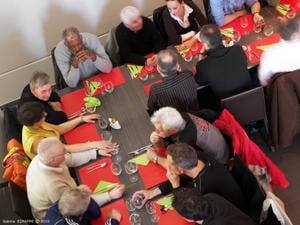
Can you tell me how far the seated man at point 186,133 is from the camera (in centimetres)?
299

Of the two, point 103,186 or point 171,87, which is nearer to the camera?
point 103,186

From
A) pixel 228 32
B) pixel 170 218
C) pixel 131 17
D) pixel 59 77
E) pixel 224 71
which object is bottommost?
pixel 170 218

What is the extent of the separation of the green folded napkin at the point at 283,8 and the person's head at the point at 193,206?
2462 mm

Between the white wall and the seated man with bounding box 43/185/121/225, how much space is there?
2.73 metres

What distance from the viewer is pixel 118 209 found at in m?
2.86

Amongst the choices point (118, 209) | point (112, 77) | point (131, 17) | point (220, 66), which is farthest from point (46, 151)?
point (131, 17)

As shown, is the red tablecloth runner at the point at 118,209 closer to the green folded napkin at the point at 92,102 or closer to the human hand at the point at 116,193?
the human hand at the point at 116,193

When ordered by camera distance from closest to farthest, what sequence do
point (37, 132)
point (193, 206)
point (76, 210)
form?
point (193, 206)
point (76, 210)
point (37, 132)

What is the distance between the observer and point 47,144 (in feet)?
9.60

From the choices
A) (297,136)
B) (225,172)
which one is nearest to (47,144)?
(225,172)

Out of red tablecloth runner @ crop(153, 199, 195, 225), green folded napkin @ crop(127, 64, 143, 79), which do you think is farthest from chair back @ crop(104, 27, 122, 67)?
red tablecloth runner @ crop(153, 199, 195, 225)

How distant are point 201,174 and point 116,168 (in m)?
0.74

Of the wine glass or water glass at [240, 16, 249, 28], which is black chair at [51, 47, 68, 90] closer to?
the wine glass

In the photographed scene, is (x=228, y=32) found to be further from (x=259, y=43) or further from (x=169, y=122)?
(x=169, y=122)
